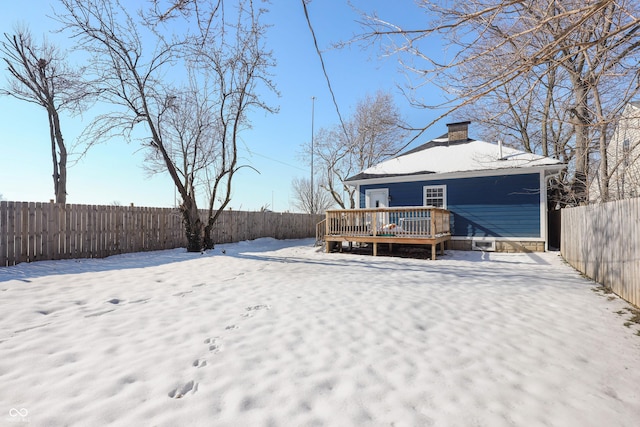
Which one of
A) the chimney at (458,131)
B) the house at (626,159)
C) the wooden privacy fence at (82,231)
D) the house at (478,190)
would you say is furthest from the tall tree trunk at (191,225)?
the chimney at (458,131)

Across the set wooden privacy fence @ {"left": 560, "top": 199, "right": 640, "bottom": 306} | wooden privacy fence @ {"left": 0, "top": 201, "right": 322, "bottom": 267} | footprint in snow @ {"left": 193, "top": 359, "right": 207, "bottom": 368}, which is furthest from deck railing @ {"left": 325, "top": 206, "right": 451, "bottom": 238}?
footprint in snow @ {"left": 193, "top": 359, "right": 207, "bottom": 368}

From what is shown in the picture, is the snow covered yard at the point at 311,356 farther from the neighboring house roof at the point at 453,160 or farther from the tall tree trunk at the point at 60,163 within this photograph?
the tall tree trunk at the point at 60,163

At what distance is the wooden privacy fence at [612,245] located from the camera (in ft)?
13.4

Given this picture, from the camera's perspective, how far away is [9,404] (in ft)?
5.94

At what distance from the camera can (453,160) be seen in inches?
488

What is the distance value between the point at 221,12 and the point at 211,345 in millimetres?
3137

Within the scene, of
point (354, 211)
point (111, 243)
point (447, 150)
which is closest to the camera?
point (111, 243)

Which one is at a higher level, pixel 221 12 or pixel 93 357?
pixel 221 12

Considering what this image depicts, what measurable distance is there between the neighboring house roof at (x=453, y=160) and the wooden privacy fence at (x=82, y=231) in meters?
7.83

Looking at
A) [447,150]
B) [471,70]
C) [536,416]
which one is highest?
[447,150]

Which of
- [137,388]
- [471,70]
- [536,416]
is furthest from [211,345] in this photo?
[471,70]

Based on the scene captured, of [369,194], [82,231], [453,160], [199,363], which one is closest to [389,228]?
[369,194]

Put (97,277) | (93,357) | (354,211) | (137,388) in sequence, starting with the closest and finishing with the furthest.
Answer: (137,388), (93,357), (97,277), (354,211)

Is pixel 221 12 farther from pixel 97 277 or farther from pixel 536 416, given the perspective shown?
pixel 97 277
